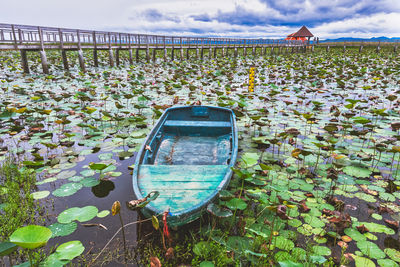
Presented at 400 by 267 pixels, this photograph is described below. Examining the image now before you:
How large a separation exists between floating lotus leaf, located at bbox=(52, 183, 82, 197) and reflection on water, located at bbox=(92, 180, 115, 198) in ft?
0.71

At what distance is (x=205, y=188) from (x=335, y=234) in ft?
4.31

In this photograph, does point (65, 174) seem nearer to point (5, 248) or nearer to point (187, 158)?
point (187, 158)

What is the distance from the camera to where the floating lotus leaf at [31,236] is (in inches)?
54.6

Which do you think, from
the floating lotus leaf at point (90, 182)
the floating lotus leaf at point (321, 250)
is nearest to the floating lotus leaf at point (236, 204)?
the floating lotus leaf at point (321, 250)

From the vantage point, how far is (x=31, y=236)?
1479mm

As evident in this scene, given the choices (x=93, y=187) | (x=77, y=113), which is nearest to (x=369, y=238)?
(x=93, y=187)

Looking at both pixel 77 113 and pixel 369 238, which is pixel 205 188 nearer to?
pixel 369 238

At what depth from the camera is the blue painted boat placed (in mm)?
2365

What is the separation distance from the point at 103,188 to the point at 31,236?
192cm

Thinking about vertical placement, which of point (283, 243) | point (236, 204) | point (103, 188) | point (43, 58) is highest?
point (43, 58)

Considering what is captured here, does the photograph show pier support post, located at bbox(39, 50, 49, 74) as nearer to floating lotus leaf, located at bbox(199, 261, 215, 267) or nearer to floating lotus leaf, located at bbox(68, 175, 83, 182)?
floating lotus leaf, located at bbox(68, 175, 83, 182)

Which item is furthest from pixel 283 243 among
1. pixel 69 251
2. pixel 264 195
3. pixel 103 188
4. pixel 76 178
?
pixel 76 178

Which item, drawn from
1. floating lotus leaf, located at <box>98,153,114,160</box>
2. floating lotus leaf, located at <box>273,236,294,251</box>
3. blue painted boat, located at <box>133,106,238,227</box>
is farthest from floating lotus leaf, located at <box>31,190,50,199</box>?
floating lotus leaf, located at <box>273,236,294,251</box>

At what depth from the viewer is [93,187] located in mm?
3393
